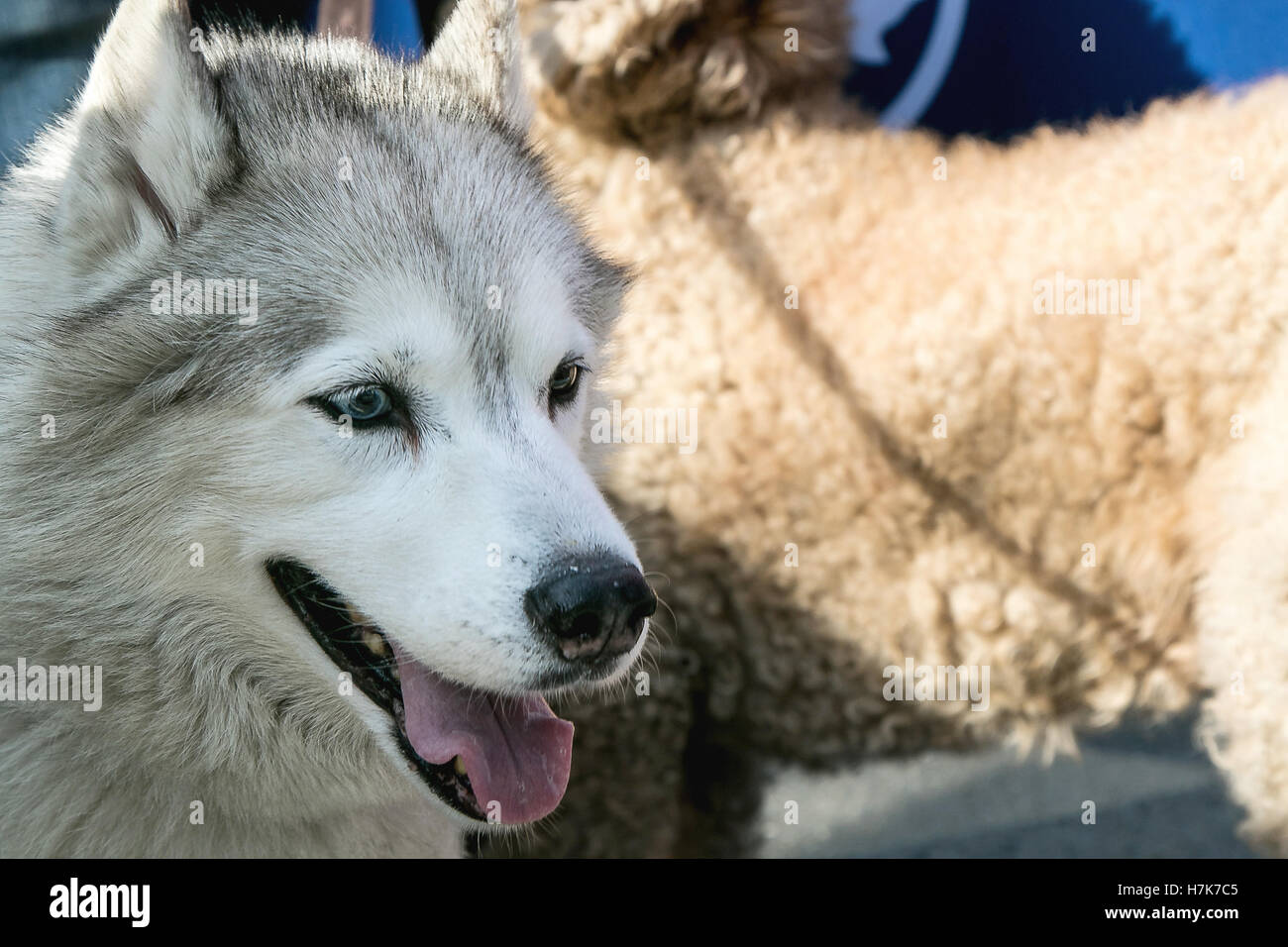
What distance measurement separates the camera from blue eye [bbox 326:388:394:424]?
1.58 metres

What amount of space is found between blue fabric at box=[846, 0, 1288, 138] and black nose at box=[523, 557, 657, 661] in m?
2.11

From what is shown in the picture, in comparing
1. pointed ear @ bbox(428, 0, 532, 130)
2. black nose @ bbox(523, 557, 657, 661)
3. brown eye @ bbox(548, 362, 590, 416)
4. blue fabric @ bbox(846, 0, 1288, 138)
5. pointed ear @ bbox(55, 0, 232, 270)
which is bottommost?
black nose @ bbox(523, 557, 657, 661)

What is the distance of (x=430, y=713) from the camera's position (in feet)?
5.41

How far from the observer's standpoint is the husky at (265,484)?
156 centimetres

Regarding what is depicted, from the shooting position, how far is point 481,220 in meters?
1.76

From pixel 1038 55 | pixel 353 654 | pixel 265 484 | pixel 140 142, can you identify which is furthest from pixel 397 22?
pixel 353 654

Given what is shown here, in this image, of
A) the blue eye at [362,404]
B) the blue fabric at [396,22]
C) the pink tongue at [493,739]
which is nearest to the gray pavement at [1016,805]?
the pink tongue at [493,739]

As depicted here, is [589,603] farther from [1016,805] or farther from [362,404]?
[1016,805]

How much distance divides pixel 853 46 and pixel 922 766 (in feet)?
6.33

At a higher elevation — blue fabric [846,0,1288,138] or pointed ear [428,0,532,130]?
blue fabric [846,0,1288,138]

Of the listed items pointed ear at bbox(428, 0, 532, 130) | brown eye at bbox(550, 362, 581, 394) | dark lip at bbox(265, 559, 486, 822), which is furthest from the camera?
pointed ear at bbox(428, 0, 532, 130)

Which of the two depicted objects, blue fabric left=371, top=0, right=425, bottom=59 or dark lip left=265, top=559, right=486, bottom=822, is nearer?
dark lip left=265, top=559, right=486, bottom=822

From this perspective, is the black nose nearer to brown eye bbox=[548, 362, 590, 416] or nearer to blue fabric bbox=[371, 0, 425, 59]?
brown eye bbox=[548, 362, 590, 416]

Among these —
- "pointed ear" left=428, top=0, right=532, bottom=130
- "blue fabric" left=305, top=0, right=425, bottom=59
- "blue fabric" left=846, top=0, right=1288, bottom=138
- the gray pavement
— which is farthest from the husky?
"blue fabric" left=846, top=0, right=1288, bottom=138
